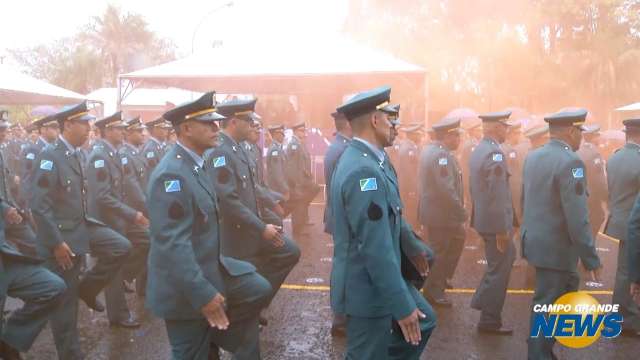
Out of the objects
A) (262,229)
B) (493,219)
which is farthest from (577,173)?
(262,229)

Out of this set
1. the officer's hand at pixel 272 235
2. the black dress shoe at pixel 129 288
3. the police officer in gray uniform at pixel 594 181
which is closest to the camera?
the officer's hand at pixel 272 235

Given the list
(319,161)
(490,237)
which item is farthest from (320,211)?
(490,237)

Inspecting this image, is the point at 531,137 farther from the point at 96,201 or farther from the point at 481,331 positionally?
the point at 96,201

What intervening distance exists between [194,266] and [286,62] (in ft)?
43.7

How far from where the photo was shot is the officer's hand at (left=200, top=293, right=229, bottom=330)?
3.26 meters

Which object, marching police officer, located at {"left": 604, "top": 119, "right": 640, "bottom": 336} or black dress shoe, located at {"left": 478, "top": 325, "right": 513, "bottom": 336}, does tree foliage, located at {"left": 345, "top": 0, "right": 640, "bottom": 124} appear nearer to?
marching police officer, located at {"left": 604, "top": 119, "right": 640, "bottom": 336}

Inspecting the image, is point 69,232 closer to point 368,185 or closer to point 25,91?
point 368,185

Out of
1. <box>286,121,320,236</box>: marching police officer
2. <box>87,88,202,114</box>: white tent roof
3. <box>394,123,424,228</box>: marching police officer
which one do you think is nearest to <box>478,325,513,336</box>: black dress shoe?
<box>394,123,424,228</box>: marching police officer

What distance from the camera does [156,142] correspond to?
811cm

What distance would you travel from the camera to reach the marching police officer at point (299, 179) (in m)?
10.5

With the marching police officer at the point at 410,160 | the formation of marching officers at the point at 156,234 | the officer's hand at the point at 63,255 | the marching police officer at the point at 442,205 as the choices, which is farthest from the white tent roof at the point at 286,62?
the officer's hand at the point at 63,255

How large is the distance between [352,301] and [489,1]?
1007 inches

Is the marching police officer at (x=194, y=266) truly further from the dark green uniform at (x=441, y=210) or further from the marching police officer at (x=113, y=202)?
the dark green uniform at (x=441, y=210)

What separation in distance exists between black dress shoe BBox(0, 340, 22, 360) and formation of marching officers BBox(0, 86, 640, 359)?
0.01 metres
